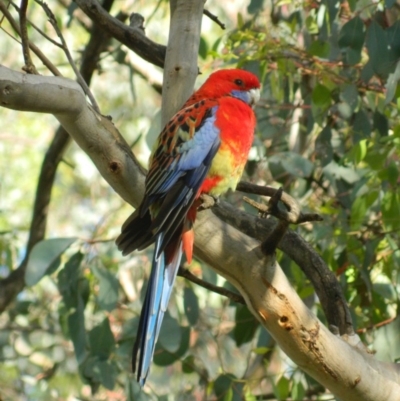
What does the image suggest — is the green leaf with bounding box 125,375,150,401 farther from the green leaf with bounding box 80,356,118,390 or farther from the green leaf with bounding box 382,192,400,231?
the green leaf with bounding box 382,192,400,231

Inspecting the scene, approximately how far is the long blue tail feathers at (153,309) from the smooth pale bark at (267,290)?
13cm

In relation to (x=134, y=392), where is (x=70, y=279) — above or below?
above

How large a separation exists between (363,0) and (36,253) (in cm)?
131

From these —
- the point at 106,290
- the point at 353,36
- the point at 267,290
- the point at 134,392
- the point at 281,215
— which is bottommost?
the point at 134,392

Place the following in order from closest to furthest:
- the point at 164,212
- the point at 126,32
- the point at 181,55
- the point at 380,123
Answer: the point at 164,212, the point at 181,55, the point at 126,32, the point at 380,123

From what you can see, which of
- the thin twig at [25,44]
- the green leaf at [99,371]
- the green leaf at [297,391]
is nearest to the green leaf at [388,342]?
the green leaf at [297,391]

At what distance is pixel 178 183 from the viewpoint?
1929 millimetres

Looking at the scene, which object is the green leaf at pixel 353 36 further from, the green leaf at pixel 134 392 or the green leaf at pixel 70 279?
the green leaf at pixel 134 392

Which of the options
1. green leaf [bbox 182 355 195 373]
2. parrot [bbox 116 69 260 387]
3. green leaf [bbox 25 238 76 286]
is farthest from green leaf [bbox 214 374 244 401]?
parrot [bbox 116 69 260 387]

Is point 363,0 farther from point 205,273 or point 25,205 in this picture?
point 25,205

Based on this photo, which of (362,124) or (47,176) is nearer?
(362,124)

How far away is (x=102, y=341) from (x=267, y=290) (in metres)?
1.12

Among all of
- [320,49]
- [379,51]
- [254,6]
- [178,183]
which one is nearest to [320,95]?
[320,49]

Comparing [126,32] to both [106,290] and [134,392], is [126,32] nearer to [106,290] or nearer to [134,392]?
[106,290]
